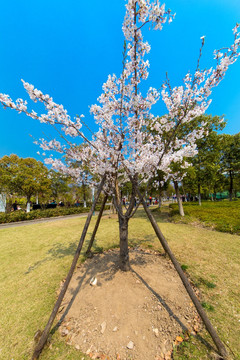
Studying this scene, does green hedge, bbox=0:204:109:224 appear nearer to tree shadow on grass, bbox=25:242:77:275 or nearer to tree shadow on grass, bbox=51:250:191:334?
tree shadow on grass, bbox=25:242:77:275

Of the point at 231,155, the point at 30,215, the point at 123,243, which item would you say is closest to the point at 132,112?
the point at 123,243

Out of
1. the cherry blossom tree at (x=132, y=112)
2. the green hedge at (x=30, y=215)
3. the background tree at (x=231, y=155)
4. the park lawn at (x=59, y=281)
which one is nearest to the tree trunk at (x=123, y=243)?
the cherry blossom tree at (x=132, y=112)

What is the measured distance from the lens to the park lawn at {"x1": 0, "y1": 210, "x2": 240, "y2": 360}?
2.41 metres

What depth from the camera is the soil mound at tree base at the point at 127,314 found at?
92.7 inches

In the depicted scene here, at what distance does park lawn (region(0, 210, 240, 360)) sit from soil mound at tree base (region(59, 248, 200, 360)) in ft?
0.78

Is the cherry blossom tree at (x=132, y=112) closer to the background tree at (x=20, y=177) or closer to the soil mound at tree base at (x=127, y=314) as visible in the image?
the soil mound at tree base at (x=127, y=314)

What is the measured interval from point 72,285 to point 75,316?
3.22 ft

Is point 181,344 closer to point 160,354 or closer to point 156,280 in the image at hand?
A: point 160,354

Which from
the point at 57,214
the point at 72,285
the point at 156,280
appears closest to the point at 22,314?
the point at 72,285

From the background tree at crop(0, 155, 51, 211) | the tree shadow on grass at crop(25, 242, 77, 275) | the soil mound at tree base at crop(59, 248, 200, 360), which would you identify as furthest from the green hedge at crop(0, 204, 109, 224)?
the soil mound at tree base at crop(59, 248, 200, 360)

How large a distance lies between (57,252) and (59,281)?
2302mm

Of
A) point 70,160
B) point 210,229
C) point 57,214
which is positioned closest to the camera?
point 70,160

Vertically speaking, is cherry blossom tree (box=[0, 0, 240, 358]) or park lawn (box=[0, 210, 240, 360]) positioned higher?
cherry blossom tree (box=[0, 0, 240, 358])

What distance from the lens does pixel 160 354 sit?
2234mm
